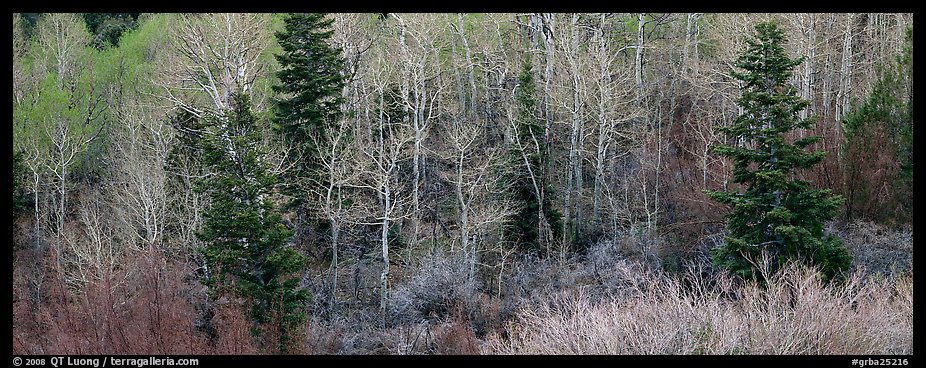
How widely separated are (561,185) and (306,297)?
1356 cm

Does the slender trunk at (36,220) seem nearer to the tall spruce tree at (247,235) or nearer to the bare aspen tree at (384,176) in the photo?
the bare aspen tree at (384,176)

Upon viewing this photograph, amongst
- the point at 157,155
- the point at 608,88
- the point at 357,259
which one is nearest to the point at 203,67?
the point at 157,155

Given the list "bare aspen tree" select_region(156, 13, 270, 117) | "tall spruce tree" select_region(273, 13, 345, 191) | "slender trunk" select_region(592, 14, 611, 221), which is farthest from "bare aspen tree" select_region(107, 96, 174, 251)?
"slender trunk" select_region(592, 14, 611, 221)

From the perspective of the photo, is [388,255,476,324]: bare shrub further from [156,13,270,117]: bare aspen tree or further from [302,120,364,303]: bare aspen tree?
[156,13,270,117]: bare aspen tree

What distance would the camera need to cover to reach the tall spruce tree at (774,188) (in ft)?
50.8

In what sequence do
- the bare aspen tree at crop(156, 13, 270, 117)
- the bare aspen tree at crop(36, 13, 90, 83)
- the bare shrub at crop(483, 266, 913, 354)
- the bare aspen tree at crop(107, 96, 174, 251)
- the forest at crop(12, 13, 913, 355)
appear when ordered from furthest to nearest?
the bare aspen tree at crop(36, 13, 90, 83) → the bare aspen tree at crop(107, 96, 174, 251) → the bare aspen tree at crop(156, 13, 270, 117) → the forest at crop(12, 13, 913, 355) → the bare shrub at crop(483, 266, 913, 354)

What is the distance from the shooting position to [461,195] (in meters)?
23.2

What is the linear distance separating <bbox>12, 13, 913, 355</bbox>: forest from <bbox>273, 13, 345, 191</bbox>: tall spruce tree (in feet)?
0.39

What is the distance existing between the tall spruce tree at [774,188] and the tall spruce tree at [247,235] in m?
11.0

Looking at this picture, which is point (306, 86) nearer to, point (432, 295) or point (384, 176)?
point (384, 176)

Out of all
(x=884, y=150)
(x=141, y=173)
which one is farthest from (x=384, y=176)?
(x=884, y=150)

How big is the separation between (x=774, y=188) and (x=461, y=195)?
10.4 m

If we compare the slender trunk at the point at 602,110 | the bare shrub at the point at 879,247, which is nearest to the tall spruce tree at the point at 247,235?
the slender trunk at the point at 602,110

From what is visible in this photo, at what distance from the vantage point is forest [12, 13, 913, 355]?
15633 millimetres
